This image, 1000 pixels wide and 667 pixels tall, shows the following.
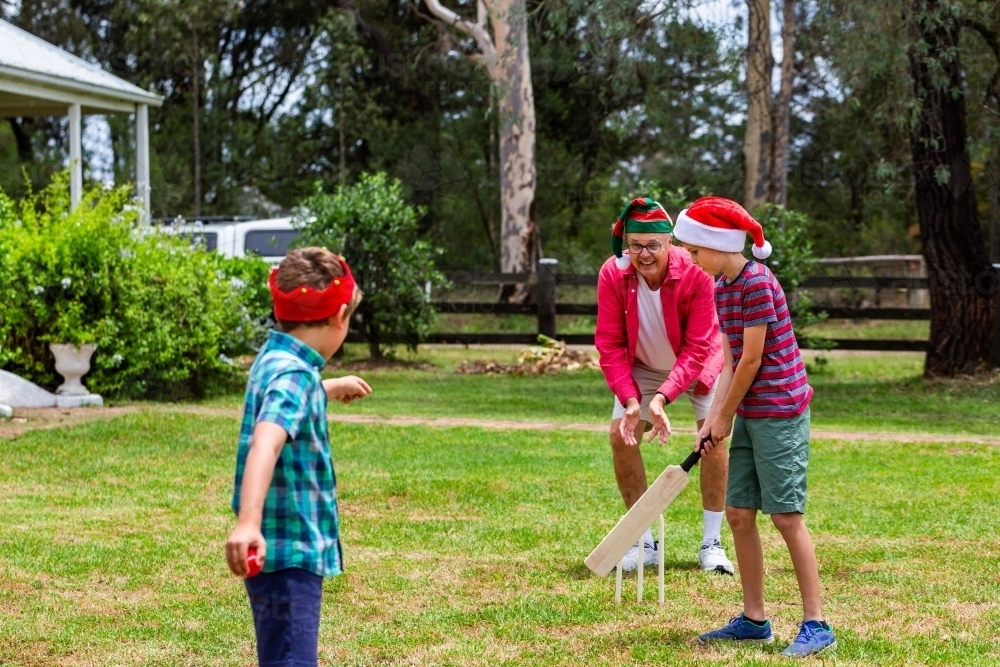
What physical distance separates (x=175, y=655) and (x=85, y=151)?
2903cm

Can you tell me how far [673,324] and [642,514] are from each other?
4.05 feet

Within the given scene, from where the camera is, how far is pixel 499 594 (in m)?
5.70

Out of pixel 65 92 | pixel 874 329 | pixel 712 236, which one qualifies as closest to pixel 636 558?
pixel 712 236

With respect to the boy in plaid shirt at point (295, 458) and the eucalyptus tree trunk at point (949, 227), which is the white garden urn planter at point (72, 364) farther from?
the eucalyptus tree trunk at point (949, 227)

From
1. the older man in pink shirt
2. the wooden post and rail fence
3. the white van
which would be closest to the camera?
the older man in pink shirt

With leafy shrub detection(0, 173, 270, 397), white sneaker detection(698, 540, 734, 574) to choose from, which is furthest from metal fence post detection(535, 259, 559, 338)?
white sneaker detection(698, 540, 734, 574)

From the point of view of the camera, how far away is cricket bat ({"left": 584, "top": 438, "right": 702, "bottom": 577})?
5.04 meters

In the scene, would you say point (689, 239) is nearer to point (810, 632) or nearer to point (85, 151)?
point (810, 632)

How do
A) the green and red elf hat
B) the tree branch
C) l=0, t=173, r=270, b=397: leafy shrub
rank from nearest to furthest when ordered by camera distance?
the green and red elf hat
l=0, t=173, r=270, b=397: leafy shrub
the tree branch

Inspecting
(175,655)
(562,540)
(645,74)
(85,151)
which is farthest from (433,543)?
(85,151)

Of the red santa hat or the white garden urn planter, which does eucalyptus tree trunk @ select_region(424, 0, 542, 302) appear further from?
the red santa hat

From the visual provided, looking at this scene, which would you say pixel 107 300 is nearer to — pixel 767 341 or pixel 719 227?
pixel 719 227

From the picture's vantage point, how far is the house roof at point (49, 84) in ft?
54.1

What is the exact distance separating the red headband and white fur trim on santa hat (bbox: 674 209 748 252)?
1711mm
